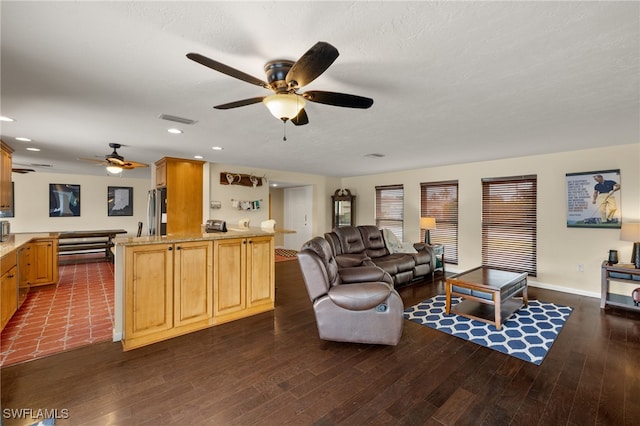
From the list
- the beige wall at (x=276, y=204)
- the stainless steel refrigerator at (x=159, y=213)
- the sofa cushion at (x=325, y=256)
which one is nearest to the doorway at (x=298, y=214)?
the beige wall at (x=276, y=204)

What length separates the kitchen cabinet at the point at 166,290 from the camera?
105 inches

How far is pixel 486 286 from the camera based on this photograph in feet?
10.6

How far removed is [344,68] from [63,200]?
893 cm

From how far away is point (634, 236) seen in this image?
11.7ft

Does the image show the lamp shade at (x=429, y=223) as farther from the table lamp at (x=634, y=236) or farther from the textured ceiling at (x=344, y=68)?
the table lamp at (x=634, y=236)

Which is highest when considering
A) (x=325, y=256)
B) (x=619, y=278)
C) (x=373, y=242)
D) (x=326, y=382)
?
(x=325, y=256)

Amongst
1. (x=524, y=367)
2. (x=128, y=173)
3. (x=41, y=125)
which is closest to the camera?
(x=524, y=367)

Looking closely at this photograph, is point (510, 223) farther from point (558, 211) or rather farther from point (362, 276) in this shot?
point (362, 276)

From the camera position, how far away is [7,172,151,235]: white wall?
6.92 meters

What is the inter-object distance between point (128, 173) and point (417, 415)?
8514 mm

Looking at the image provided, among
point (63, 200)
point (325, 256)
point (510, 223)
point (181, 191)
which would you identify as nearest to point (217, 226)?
point (325, 256)

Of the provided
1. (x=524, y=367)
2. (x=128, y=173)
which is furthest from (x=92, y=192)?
(x=524, y=367)

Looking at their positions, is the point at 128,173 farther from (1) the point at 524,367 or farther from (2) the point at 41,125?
(1) the point at 524,367

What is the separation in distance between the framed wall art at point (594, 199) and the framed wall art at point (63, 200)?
438 inches
